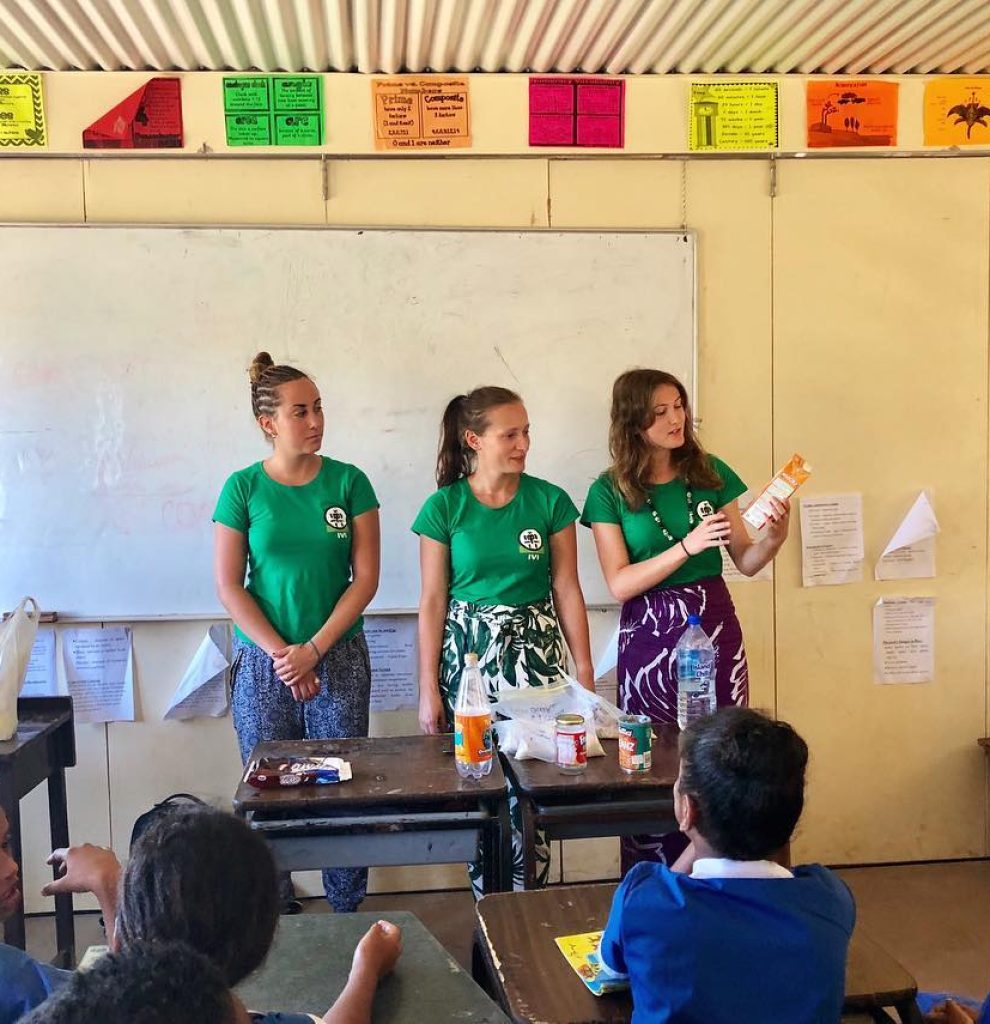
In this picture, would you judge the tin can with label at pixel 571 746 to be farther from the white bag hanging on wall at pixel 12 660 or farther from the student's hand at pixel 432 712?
the white bag hanging on wall at pixel 12 660

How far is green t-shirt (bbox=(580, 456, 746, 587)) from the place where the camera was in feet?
8.30

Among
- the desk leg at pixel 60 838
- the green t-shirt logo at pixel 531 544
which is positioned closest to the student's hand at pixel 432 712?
the green t-shirt logo at pixel 531 544

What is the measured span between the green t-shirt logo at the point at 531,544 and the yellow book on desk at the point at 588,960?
4.12 feet

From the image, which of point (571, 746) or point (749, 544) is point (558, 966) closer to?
point (571, 746)

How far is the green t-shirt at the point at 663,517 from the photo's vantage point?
8.30 feet

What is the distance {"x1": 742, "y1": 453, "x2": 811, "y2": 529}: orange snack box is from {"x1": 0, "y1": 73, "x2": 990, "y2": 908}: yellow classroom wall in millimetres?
980

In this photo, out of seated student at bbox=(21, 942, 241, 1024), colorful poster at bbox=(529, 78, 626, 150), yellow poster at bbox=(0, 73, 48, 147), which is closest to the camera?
seated student at bbox=(21, 942, 241, 1024)

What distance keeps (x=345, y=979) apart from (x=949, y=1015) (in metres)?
0.92

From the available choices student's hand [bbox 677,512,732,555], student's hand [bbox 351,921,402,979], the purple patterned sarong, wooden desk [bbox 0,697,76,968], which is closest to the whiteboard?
wooden desk [bbox 0,697,76,968]

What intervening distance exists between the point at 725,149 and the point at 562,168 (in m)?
0.56

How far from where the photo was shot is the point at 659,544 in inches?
100

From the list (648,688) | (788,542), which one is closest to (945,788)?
(788,542)

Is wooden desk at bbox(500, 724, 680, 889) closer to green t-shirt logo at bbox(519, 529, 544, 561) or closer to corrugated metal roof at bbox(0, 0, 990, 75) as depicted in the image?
green t-shirt logo at bbox(519, 529, 544, 561)

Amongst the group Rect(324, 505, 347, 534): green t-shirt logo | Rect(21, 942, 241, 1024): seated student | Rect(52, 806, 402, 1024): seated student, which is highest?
Rect(324, 505, 347, 534): green t-shirt logo
